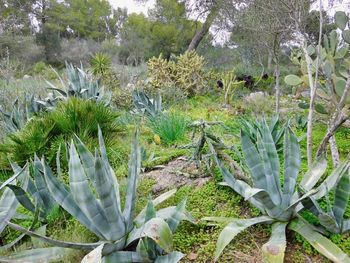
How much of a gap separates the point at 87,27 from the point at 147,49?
510 inches

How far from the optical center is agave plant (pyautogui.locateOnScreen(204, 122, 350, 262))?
156cm

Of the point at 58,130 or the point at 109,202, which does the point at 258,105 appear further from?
the point at 109,202

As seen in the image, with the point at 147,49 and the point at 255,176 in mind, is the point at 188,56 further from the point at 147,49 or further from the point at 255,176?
the point at 147,49

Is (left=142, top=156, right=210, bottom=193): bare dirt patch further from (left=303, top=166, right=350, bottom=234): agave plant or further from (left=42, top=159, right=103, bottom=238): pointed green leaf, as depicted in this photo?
(left=303, top=166, right=350, bottom=234): agave plant

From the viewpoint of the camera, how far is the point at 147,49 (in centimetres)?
2275

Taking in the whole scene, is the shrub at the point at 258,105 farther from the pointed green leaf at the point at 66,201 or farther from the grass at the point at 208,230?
the pointed green leaf at the point at 66,201

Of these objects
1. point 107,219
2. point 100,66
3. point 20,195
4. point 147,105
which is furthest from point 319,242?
point 100,66

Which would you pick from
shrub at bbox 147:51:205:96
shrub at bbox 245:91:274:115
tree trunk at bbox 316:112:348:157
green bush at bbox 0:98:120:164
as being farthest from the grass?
shrub at bbox 147:51:205:96

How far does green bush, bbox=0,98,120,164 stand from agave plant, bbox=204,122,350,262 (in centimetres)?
217

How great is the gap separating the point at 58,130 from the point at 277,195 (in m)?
2.77

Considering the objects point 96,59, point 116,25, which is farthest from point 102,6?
point 96,59

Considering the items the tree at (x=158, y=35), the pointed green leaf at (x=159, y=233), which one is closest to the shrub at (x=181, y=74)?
the pointed green leaf at (x=159, y=233)

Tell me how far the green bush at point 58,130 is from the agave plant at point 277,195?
217 cm

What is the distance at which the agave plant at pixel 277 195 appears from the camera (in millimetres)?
1560
